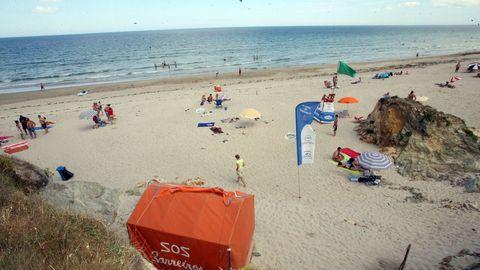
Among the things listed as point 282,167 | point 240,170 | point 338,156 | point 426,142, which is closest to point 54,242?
point 240,170

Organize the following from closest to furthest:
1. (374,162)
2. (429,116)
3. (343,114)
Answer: (374,162) → (429,116) → (343,114)

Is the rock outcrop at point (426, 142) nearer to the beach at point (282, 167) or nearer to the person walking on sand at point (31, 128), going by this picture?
the beach at point (282, 167)

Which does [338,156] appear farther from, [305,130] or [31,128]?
[31,128]

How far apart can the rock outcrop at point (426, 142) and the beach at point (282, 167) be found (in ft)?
2.38

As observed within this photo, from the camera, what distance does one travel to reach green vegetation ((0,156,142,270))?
154 inches

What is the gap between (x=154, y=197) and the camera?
6.73 meters

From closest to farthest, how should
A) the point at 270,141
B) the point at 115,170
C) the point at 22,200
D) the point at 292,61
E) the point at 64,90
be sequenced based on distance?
the point at 22,200, the point at 115,170, the point at 270,141, the point at 64,90, the point at 292,61

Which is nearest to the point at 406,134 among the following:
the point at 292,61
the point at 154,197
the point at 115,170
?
the point at 154,197

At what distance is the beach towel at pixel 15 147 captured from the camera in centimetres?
1568

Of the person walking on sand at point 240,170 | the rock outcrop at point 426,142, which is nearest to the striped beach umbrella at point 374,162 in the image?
the rock outcrop at point 426,142

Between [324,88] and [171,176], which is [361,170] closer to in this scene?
[171,176]

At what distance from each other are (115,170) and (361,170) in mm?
11507

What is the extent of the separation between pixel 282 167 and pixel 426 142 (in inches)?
267

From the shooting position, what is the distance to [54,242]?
14.3 feet
